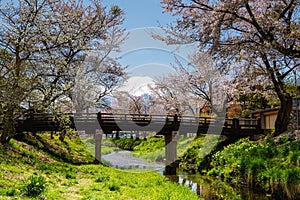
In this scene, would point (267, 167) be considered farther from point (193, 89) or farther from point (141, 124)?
point (193, 89)

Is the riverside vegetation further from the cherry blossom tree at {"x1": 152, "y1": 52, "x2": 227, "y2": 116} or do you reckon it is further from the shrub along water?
the cherry blossom tree at {"x1": 152, "y1": 52, "x2": 227, "y2": 116}

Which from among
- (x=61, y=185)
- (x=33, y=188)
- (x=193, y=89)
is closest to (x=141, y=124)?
(x=193, y=89)

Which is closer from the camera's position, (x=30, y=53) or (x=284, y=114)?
(x=30, y=53)

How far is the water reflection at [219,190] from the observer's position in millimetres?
9523

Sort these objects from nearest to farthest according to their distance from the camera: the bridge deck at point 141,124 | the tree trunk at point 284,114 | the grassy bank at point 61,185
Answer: the grassy bank at point 61,185
the tree trunk at point 284,114
the bridge deck at point 141,124

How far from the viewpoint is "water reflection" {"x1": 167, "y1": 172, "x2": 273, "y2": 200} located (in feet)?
31.2

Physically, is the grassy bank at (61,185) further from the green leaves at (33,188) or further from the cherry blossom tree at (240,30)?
the cherry blossom tree at (240,30)

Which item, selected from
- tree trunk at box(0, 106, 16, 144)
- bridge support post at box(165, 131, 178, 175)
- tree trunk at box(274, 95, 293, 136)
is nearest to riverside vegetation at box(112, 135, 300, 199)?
bridge support post at box(165, 131, 178, 175)

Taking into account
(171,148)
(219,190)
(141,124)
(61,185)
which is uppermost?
(141,124)

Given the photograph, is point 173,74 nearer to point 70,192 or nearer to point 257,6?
point 257,6

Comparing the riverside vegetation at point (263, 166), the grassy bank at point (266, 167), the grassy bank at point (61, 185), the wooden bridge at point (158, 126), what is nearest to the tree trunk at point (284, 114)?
the riverside vegetation at point (263, 166)

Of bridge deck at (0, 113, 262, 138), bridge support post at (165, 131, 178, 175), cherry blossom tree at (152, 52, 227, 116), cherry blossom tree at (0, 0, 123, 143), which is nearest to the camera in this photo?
cherry blossom tree at (0, 0, 123, 143)

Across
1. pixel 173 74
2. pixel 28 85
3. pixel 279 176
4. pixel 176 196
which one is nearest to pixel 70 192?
pixel 176 196

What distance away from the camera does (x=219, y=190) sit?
35.5 ft
